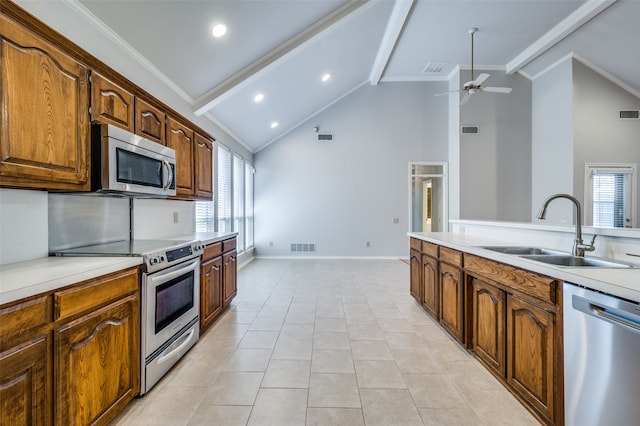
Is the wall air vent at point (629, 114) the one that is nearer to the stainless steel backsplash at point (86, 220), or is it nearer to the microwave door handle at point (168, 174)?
the microwave door handle at point (168, 174)

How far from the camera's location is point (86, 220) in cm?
207

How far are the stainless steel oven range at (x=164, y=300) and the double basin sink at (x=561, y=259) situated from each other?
238 cm

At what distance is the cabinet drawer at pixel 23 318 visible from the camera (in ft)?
3.33

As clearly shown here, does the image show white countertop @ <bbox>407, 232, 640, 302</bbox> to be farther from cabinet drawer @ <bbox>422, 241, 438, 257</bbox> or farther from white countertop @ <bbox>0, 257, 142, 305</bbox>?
white countertop @ <bbox>0, 257, 142, 305</bbox>

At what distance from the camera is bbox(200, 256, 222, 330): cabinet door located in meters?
2.69

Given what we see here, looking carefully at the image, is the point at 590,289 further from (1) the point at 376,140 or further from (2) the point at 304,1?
(1) the point at 376,140

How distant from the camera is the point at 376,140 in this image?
6770 millimetres

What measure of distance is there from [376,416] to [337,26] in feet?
13.7

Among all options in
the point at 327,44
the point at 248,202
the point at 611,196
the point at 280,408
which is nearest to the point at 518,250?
the point at 280,408

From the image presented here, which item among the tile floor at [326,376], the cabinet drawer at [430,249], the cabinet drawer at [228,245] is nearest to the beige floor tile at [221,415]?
the tile floor at [326,376]

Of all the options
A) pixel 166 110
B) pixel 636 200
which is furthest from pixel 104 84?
pixel 636 200

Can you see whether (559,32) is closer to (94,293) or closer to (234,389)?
(234,389)

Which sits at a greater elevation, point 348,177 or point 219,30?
point 219,30

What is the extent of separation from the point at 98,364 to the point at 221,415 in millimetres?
726
